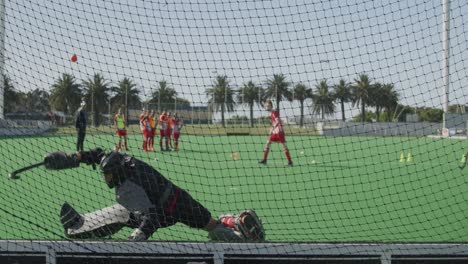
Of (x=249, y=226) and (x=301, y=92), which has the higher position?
(x=301, y=92)

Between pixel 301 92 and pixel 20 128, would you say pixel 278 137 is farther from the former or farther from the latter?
pixel 20 128

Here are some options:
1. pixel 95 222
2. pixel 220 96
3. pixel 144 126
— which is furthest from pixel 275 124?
pixel 95 222

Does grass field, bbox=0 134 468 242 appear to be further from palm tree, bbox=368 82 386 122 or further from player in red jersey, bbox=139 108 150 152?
player in red jersey, bbox=139 108 150 152

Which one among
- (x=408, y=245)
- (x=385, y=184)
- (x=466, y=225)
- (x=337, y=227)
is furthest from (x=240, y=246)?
(x=385, y=184)

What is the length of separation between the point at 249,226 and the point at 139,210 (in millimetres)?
977

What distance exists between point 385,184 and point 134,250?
592 cm

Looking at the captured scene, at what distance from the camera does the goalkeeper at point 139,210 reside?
391cm

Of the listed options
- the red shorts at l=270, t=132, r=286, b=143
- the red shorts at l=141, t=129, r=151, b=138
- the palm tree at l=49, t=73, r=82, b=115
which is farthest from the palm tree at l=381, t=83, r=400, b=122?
the red shorts at l=141, t=129, r=151, b=138

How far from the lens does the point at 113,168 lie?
154 inches

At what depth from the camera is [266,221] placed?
229 inches

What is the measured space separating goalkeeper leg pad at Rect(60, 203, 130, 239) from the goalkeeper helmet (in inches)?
18.3

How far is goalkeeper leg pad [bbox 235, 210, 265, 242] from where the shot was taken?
4332 mm

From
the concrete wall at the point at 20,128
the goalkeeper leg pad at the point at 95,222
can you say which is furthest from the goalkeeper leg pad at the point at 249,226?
the concrete wall at the point at 20,128

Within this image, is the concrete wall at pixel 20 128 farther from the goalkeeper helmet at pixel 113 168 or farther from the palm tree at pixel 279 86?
the palm tree at pixel 279 86
